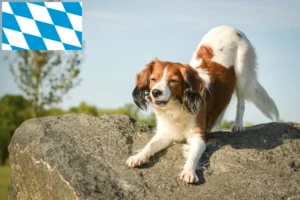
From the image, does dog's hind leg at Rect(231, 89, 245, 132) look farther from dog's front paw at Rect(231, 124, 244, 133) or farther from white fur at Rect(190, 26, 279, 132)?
dog's front paw at Rect(231, 124, 244, 133)

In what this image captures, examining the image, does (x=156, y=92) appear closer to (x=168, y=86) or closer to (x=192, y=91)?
(x=168, y=86)

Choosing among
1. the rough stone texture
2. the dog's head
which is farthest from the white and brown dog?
the rough stone texture

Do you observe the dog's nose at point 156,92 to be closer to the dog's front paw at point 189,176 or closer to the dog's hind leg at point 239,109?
the dog's front paw at point 189,176

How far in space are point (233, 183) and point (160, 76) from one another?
4.14 feet

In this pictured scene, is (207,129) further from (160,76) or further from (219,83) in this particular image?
(160,76)

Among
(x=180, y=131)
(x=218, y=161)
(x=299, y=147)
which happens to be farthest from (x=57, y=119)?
(x=299, y=147)

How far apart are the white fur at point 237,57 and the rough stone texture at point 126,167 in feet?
2.20

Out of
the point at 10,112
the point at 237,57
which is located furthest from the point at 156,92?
the point at 10,112

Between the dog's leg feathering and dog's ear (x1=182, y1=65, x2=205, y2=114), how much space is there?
0.97 ft

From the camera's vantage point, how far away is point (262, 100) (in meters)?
7.99

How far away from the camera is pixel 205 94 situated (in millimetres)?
6133

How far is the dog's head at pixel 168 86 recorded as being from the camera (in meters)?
5.50

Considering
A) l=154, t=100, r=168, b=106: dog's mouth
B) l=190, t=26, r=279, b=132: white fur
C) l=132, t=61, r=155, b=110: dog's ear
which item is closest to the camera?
l=154, t=100, r=168, b=106: dog's mouth

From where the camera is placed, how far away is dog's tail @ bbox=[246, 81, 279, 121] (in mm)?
7717
